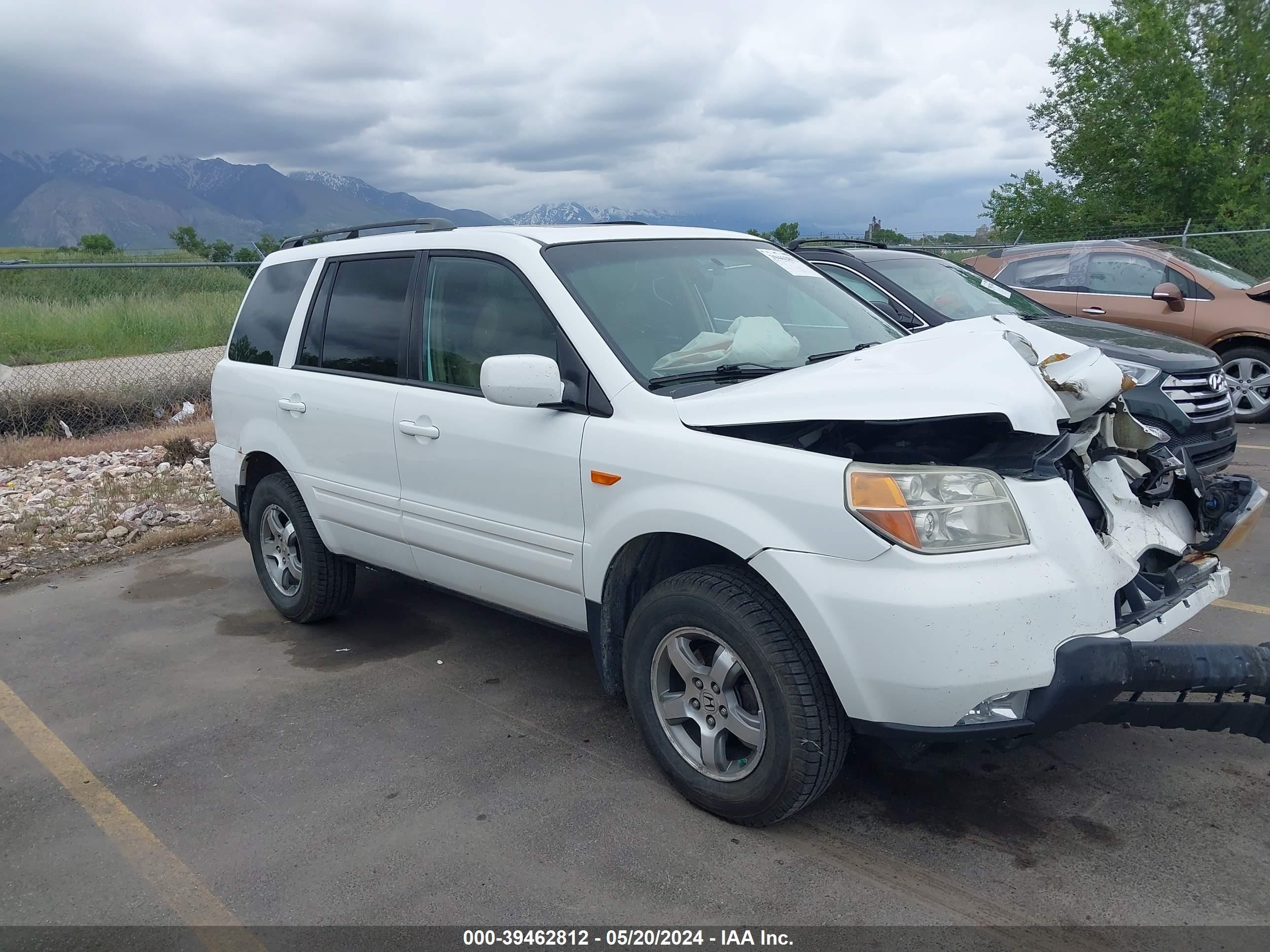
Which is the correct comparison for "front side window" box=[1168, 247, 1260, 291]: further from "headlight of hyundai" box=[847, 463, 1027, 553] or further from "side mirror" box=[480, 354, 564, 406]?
"side mirror" box=[480, 354, 564, 406]

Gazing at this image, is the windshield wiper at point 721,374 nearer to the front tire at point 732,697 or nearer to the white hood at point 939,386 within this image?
the white hood at point 939,386

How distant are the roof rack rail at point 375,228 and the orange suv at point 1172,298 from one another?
6.94 meters

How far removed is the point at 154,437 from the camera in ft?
33.8

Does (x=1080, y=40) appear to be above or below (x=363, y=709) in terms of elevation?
above

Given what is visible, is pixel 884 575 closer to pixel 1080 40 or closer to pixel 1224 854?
pixel 1224 854

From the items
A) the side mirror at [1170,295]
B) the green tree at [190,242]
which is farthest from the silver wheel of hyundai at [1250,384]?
the green tree at [190,242]

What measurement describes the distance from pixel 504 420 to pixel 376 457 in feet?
3.08

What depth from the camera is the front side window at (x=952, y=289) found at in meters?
7.48

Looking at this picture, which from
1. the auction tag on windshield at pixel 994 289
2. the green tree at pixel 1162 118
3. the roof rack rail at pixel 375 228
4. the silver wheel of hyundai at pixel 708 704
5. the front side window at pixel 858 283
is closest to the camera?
the silver wheel of hyundai at pixel 708 704

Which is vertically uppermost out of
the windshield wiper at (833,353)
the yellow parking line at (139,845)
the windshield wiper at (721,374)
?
the windshield wiper at (833,353)

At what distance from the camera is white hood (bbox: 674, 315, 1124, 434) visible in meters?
2.84

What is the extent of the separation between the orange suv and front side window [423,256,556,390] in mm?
7356

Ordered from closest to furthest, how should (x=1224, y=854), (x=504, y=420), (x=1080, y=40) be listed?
(x=1224, y=854)
(x=504, y=420)
(x=1080, y=40)

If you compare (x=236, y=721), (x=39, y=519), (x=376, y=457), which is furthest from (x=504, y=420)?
(x=39, y=519)
